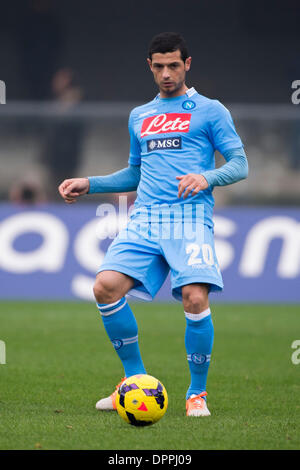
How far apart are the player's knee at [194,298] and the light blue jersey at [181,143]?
1.50 feet

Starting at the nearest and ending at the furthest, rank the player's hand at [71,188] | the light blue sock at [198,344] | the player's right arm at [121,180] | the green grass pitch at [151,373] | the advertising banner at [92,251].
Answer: the green grass pitch at [151,373]
the light blue sock at [198,344]
the player's hand at [71,188]
the player's right arm at [121,180]
the advertising banner at [92,251]

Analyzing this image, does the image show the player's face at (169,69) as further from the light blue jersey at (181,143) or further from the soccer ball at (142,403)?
the soccer ball at (142,403)

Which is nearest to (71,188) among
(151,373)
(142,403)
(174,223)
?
(174,223)

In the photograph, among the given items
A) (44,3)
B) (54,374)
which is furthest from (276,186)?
(54,374)

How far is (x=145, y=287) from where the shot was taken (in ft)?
17.1

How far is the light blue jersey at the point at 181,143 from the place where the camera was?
5.31 meters

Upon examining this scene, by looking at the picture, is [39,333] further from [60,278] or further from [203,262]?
[203,262]

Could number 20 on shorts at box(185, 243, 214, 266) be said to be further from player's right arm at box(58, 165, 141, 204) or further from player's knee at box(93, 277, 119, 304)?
player's right arm at box(58, 165, 141, 204)

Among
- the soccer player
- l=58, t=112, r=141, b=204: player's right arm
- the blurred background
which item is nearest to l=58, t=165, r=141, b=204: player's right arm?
l=58, t=112, r=141, b=204: player's right arm

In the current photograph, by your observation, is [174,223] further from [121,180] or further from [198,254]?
[121,180]

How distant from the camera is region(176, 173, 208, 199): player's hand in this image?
16.2 feet

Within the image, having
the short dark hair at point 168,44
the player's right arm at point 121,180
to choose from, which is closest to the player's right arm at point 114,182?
the player's right arm at point 121,180

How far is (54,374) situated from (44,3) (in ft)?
37.3

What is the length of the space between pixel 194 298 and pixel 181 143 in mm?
946
